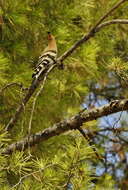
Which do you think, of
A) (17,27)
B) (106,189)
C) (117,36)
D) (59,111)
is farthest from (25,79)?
(117,36)

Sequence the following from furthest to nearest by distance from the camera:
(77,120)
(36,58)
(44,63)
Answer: (36,58) → (44,63) → (77,120)

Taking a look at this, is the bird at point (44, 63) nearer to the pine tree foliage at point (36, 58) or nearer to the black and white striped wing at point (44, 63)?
the black and white striped wing at point (44, 63)

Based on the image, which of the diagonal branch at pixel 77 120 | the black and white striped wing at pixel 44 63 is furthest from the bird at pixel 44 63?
the diagonal branch at pixel 77 120

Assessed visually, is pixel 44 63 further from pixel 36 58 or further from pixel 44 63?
pixel 36 58

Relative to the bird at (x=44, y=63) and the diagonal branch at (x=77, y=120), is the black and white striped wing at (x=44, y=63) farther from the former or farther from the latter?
the diagonal branch at (x=77, y=120)

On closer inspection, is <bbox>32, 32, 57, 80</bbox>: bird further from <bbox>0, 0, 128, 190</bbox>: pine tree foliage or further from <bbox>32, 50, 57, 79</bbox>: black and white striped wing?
<bbox>0, 0, 128, 190</bbox>: pine tree foliage

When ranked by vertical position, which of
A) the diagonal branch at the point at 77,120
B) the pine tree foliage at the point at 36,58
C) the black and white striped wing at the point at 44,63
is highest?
the pine tree foliage at the point at 36,58

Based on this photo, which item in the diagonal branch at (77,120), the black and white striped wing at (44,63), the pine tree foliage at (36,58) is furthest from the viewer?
the pine tree foliage at (36,58)

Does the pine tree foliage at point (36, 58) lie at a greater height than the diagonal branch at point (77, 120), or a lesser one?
greater

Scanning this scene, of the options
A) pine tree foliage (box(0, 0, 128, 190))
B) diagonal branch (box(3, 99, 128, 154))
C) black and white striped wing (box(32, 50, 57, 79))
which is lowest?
diagonal branch (box(3, 99, 128, 154))

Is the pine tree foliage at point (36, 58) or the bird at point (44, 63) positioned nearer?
the bird at point (44, 63)

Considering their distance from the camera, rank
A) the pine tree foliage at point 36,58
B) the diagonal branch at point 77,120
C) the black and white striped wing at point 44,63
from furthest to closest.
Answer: the pine tree foliage at point 36,58
the black and white striped wing at point 44,63
the diagonal branch at point 77,120

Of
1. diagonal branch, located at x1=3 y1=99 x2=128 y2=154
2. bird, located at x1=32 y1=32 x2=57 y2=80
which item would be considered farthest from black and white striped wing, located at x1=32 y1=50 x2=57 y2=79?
diagonal branch, located at x1=3 y1=99 x2=128 y2=154

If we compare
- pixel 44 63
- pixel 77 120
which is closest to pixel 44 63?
pixel 44 63
